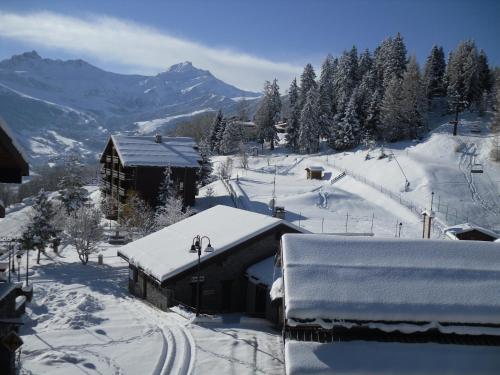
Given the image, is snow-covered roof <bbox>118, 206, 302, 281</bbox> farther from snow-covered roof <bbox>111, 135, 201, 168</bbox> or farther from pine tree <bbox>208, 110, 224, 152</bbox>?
pine tree <bbox>208, 110, 224, 152</bbox>

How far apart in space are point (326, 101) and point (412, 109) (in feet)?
56.8

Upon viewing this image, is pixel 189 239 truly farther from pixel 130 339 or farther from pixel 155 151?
pixel 155 151

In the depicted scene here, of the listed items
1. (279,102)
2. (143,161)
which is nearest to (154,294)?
(143,161)

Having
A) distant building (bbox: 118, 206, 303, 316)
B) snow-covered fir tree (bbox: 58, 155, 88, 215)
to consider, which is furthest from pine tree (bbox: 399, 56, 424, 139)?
distant building (bbox: 118, 206, 303, 316)

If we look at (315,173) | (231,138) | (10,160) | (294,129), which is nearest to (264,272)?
(10,160)

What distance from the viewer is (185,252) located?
2281 centimetres

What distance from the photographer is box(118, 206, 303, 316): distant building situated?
2166 cm

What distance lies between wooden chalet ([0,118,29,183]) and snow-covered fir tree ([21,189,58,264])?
27.8 metres

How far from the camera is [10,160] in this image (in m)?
8.10

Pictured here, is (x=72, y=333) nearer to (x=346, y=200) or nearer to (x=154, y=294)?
(x=154, y=294)

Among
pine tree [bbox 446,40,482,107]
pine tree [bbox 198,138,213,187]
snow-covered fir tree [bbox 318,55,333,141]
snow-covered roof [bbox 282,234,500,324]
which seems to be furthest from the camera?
snow-covered fir tree [bbox 318,55,333,141]

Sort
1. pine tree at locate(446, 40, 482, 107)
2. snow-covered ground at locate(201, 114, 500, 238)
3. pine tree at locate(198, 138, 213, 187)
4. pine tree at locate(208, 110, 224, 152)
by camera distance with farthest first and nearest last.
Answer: pine tree at locate(208, 110, 224, 152)
pine tree at locate(446, 40, 482, 107)
pine tree at locate(198, 138, 213, 187)
snow-covered ground at locate(201, 114, 500, 238)

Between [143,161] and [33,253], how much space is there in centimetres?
1592

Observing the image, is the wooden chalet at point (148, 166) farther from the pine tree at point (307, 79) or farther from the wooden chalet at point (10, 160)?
the pine tree at point (307, 79)
